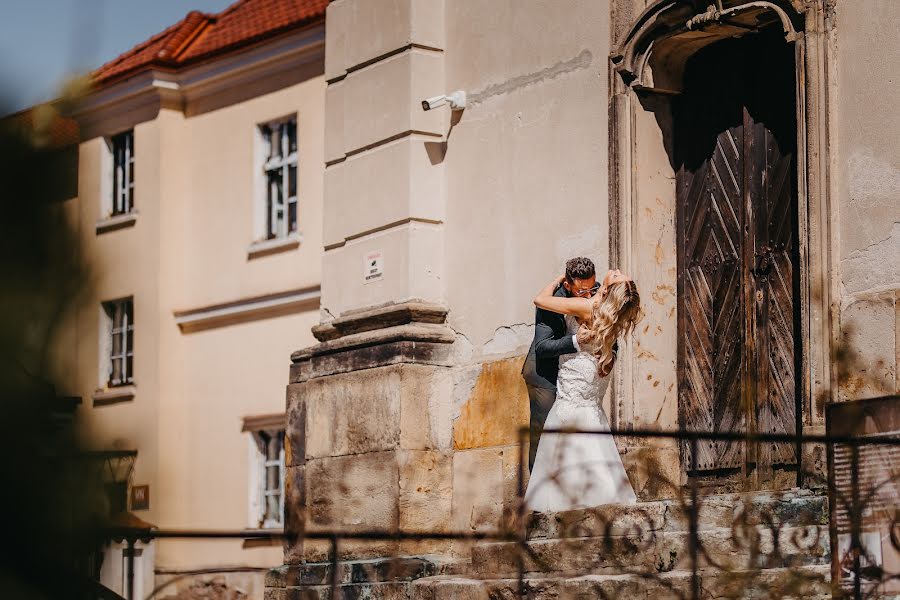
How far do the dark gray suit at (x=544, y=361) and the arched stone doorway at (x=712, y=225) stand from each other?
0.59 meters

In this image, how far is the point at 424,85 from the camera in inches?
492

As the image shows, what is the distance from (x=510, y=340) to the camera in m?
11.7

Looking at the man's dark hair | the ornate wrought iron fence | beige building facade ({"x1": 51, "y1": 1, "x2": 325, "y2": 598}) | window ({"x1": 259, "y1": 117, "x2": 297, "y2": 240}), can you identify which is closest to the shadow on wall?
the ornate wrought iron fence

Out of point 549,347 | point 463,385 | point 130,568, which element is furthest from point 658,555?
point 130,568

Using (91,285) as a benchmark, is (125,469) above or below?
below

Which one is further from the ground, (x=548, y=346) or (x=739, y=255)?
(x=739, y=255)

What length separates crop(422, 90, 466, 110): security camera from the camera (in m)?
12.3

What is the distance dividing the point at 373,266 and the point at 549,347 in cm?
292

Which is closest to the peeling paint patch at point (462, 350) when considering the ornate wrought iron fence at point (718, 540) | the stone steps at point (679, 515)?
the ornate wrought iron fence at point (718, 540)

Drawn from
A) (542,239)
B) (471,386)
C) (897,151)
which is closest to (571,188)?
(542,239)

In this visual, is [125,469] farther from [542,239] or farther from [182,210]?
[182,210]

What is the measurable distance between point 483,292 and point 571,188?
3.70 ft

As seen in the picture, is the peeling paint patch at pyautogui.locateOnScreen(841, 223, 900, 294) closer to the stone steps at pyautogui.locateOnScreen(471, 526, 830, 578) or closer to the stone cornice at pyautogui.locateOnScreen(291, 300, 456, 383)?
the stone steps at pyautogui.locateOnScreen(471, 526, 830, 578)

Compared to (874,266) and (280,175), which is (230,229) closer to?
(280,175)
